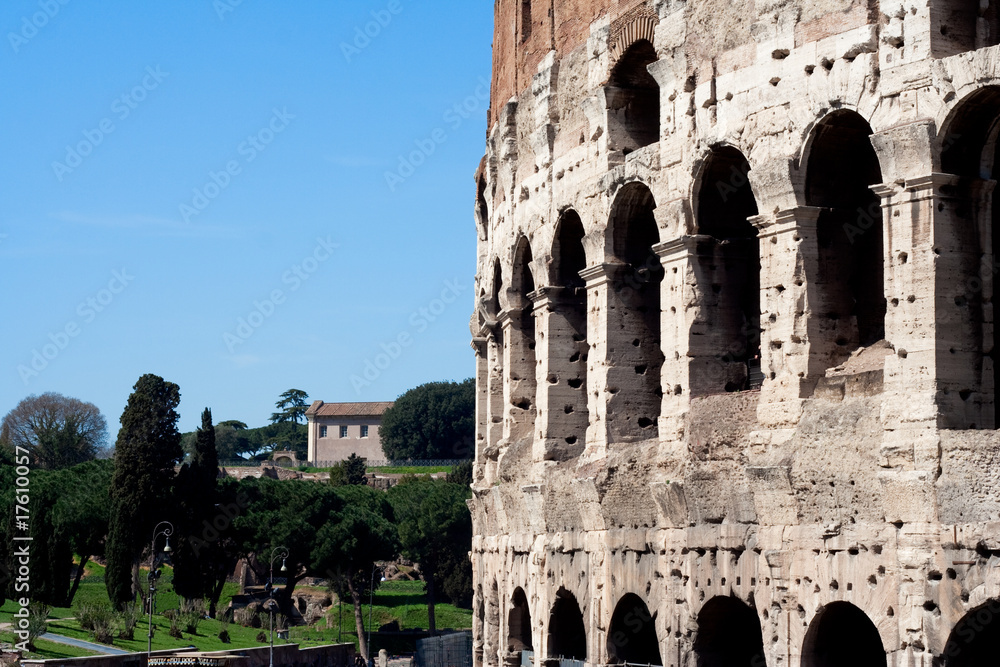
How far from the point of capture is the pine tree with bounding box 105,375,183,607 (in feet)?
144

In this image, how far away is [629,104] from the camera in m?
20.4

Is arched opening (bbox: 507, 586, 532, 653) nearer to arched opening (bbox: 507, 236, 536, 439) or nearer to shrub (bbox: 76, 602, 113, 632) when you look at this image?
arched opening (bbox: 507, 236, 536, 439)

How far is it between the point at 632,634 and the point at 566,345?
Result: 4577mm

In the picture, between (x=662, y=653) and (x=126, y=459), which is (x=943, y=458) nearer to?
(x=662, y=653)

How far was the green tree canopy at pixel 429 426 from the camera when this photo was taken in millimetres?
92500

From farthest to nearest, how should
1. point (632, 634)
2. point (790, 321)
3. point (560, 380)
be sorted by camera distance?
point (560, 380), point (632, 634), point (790, 321)

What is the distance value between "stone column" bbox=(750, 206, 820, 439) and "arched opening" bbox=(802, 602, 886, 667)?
2053 millimetres

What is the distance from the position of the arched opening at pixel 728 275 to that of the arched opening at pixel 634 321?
1.65 metres

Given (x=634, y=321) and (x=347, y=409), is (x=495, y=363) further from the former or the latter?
(x=347, y=409)

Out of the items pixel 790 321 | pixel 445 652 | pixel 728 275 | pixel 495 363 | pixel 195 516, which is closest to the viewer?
pixel 790 321

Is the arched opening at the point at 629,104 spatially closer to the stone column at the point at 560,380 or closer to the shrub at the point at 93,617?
the stone column at the point at 560,380

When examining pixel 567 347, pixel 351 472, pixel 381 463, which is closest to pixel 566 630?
pixel 567 347

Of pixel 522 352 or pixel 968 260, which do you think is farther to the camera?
pixel 522 352

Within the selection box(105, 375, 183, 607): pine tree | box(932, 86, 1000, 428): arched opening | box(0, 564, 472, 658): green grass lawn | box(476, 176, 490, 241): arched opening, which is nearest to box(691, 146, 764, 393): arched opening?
box(932, 86, 1000, 428): arched opening
